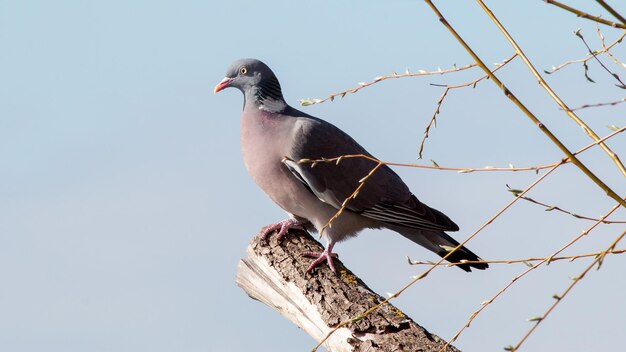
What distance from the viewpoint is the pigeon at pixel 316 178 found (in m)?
4.89

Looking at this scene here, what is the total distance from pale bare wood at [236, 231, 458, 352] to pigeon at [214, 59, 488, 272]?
157 millimetres

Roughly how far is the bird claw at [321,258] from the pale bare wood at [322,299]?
0.10 ft

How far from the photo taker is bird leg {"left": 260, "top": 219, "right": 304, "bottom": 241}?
185 inches

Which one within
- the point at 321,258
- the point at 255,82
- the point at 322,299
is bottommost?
the point at 322,299

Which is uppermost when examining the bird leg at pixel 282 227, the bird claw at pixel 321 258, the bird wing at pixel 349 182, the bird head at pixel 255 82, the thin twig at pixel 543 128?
the bird head at pixel 255 82

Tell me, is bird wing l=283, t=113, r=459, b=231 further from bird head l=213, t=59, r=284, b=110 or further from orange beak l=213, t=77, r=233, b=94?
orange beak l=213, t=77, r=233, b=94

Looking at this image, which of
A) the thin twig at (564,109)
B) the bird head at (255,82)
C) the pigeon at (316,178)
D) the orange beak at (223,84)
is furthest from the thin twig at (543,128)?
the orange beak at (223,84)

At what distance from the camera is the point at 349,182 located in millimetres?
5043

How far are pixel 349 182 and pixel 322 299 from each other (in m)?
1.12

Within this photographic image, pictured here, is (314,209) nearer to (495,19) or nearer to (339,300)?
(339,300)

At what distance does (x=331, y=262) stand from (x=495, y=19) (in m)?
2.78

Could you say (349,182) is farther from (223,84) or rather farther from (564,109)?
(564,109)

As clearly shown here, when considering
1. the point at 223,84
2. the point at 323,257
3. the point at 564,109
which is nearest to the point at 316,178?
the point at 323,257

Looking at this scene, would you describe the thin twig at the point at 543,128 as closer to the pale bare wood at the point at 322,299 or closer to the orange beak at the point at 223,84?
the pale bare wood at the point at 322,299
